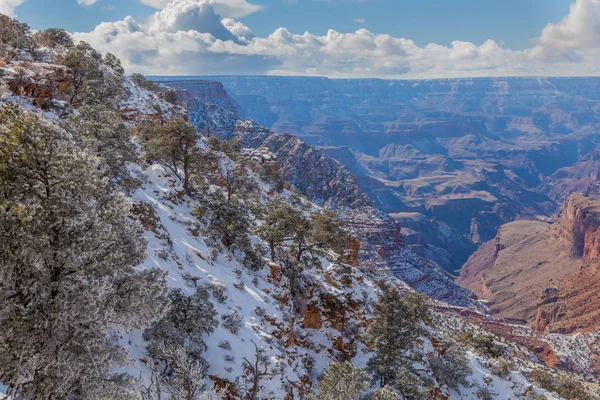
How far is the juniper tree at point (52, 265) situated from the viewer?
7793mm

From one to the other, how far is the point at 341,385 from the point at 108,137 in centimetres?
2563

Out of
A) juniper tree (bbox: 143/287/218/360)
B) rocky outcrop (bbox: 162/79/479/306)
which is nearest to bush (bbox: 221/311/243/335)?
juniper tree (bbox: 143/287/218/360)

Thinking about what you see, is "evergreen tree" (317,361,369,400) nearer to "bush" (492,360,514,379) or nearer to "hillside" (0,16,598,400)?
"hillside" (0,16,598,400)

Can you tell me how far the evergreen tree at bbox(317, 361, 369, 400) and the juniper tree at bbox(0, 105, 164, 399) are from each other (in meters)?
11.2

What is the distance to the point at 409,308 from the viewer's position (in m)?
28.8

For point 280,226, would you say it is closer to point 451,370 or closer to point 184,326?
point 184,326

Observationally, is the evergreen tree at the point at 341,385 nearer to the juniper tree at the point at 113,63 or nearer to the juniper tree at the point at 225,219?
the juniper tree at the point at 225,219

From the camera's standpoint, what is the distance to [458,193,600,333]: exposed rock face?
103 meters

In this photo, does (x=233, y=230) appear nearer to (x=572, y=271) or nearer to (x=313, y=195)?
(x=313, y=195)

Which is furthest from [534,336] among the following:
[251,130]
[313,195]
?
[251,130]

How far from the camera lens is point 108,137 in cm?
2784

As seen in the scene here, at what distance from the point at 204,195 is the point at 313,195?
9316 cm

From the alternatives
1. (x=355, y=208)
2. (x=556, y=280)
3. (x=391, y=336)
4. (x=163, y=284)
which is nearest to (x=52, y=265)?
(x=163, y=284)

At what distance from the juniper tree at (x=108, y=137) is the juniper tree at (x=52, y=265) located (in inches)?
597
